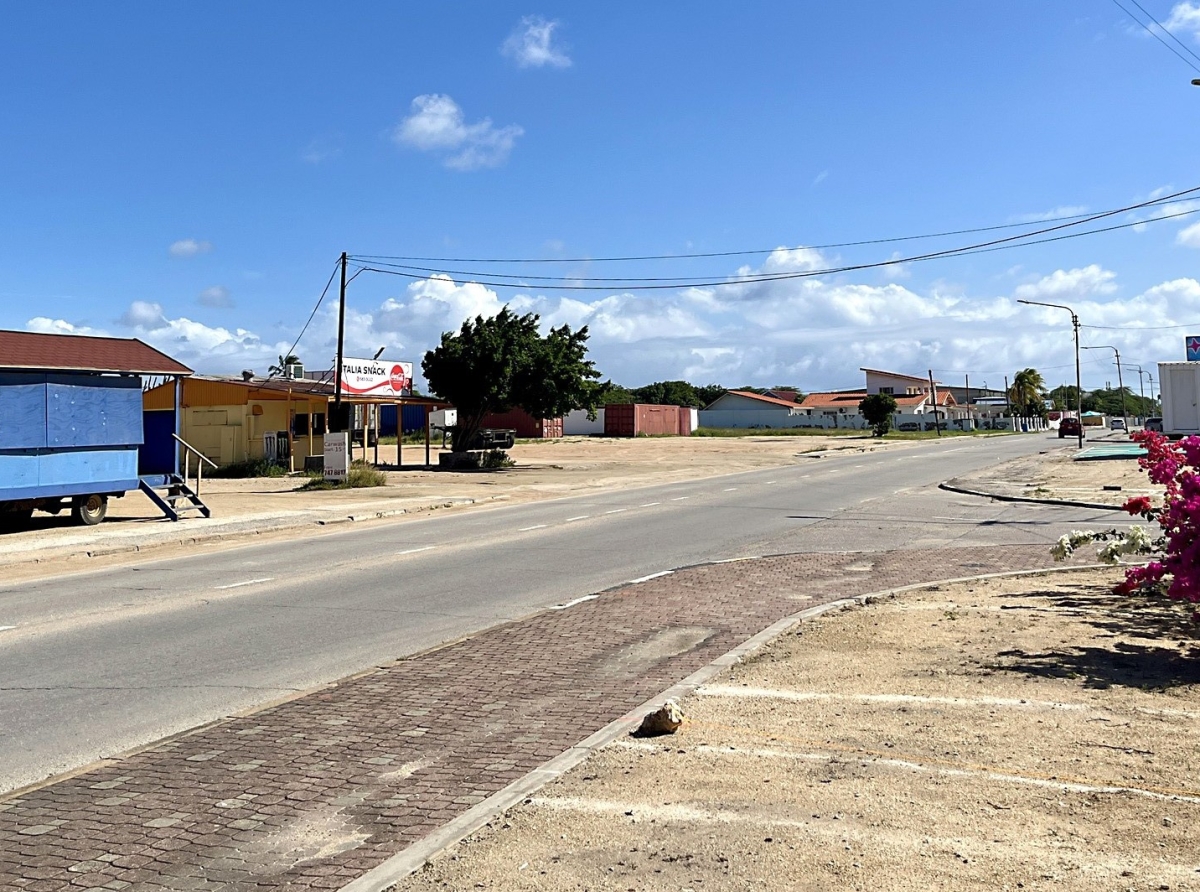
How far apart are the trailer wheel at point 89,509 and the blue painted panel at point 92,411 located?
1.23 metres

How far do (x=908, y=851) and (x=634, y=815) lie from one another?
3.81 feet

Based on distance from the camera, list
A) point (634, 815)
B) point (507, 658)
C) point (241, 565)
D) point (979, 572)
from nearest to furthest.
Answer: point (634, 815) < point (507, 658) < point (979, 572) < point (241, 565)

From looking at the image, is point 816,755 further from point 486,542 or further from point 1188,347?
point 1188,347

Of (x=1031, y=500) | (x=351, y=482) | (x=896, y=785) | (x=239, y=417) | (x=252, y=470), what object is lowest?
(x=896, y=785)

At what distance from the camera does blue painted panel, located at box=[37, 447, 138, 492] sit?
19.4 meters

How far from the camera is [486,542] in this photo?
17.2 meters

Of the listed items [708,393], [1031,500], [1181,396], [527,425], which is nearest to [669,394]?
[708,393]

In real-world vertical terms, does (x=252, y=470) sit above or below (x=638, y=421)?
below

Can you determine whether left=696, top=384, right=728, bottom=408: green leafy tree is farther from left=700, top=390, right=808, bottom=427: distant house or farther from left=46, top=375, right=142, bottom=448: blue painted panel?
left=46, top=375, right=142, bottom=448: blue painted panel

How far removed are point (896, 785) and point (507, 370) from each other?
36203 mm

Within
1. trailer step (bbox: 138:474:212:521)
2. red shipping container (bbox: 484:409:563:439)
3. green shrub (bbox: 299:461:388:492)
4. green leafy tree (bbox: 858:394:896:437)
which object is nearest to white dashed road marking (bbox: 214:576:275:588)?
trailer step (bbox: 138:474:212:521)

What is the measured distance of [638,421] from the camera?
96.9 meters

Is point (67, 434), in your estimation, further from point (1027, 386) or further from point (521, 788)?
point (1027, 386)

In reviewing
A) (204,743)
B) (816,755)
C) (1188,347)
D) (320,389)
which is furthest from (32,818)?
(1188,347)
